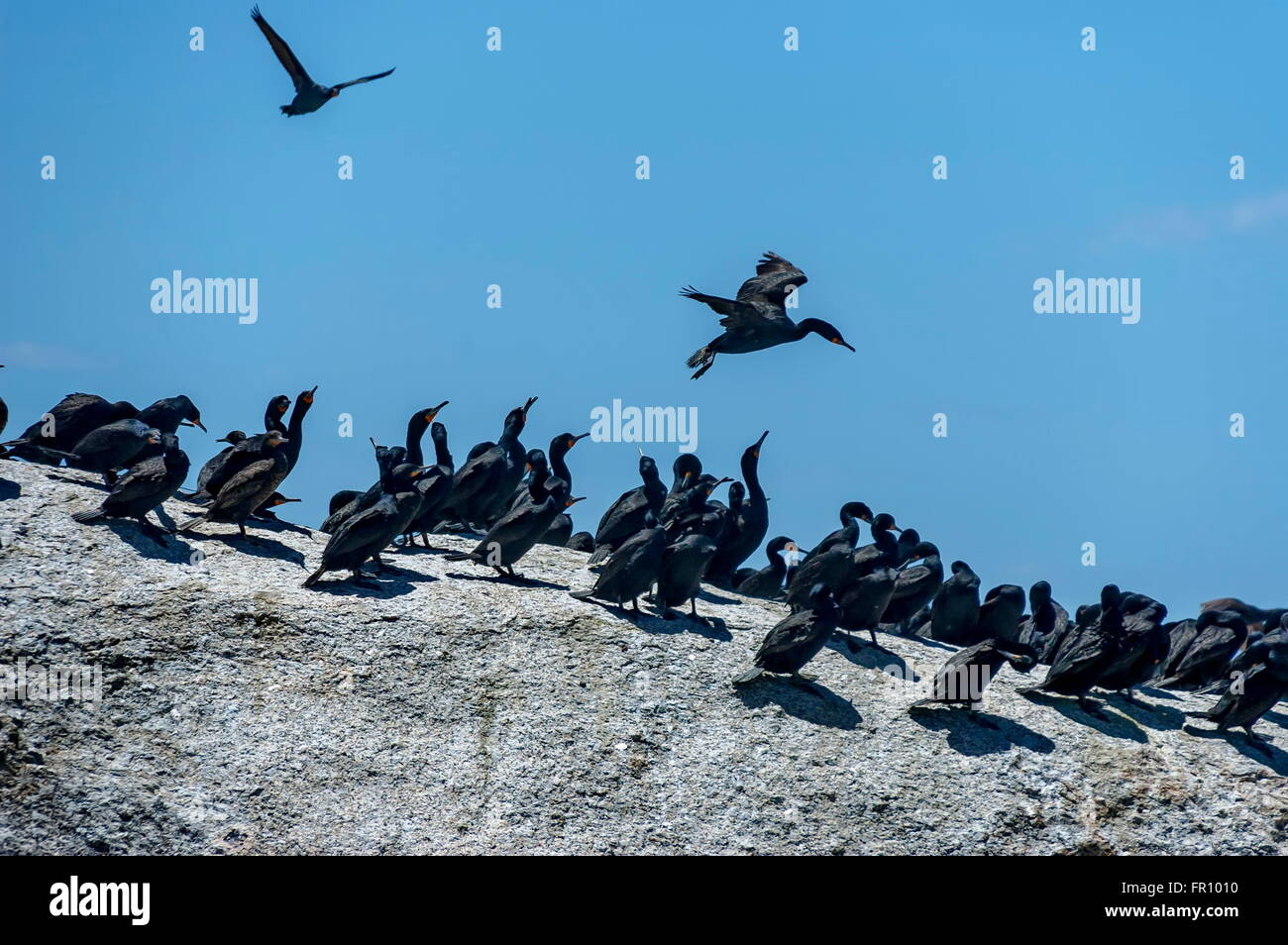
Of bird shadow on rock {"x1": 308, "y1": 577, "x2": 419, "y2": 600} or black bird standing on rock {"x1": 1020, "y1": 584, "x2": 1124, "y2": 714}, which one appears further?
black bird standing on rock {"x1": 1020, "y1": 584, "x2": 1124, "y2": 714}

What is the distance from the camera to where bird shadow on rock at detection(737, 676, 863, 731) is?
1477 centimetres

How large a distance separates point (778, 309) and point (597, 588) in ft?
19.9

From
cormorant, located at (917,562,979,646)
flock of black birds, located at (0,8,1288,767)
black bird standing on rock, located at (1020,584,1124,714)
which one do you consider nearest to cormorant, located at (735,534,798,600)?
flock of black birds, located at (0,8,1288,767)

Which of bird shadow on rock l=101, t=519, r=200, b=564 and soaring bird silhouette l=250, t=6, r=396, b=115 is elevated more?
soaring bird silhouette l=250, t=6, r=396, b=115

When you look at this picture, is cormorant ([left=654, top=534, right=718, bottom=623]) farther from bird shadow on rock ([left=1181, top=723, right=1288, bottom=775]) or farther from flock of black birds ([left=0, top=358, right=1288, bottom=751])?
bird shadow on rock ([left=1181, top=723, right=1288, bottom=775])

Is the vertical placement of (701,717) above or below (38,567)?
below

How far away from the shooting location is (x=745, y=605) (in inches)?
723

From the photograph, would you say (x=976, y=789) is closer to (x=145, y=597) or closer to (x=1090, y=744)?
(x=1090, y=744)

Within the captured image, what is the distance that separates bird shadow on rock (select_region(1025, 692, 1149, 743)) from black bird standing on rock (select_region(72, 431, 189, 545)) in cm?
985

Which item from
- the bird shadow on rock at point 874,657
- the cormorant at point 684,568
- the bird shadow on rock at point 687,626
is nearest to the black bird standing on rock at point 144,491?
the bird shadow on rock at point 687,626

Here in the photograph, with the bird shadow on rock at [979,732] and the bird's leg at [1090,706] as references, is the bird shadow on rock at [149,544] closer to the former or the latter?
the bird shadow on rock at [979,732]

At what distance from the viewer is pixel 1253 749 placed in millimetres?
15656
